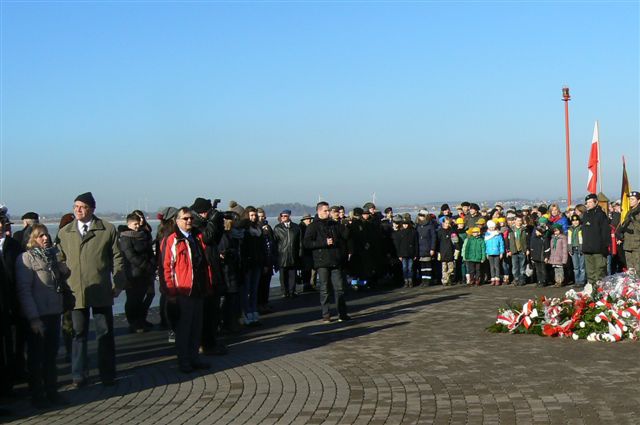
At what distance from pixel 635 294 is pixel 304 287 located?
9.81 m

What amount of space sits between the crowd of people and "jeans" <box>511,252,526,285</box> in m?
0.03

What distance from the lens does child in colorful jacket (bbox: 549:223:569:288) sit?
18938 millimetres

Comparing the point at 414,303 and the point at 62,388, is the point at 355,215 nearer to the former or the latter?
the point at 414,303

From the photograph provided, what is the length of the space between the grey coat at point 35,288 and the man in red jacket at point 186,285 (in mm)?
1504

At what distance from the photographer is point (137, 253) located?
46.2 feet

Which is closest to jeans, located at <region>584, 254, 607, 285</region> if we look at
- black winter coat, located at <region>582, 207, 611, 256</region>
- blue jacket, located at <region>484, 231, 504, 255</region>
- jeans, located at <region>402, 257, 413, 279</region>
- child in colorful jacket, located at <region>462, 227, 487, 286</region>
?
black winter coat, located at <region>582, 207, 611, 256</region>

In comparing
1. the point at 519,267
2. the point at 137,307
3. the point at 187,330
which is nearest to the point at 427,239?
the point at 519,267

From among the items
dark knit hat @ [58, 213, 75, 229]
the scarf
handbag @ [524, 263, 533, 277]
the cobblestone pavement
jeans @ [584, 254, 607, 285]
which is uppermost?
dark knit hat @ [58, 213, 75, 229]

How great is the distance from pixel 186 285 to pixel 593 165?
60.0 ft

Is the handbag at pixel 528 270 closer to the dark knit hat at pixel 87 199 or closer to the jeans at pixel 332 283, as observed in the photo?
the jeans at pixel 332 283

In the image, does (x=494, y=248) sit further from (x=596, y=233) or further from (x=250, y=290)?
(x=250, y=290)

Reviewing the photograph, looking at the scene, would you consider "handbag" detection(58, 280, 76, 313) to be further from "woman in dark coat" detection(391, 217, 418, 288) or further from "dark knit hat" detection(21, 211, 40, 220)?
"woman in dark coat" detection(391, 217, 418, 288)

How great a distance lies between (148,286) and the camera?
14.4 metres

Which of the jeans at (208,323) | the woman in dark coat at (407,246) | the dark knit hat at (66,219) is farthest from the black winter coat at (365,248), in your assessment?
the dark knit hat at (66,219)
